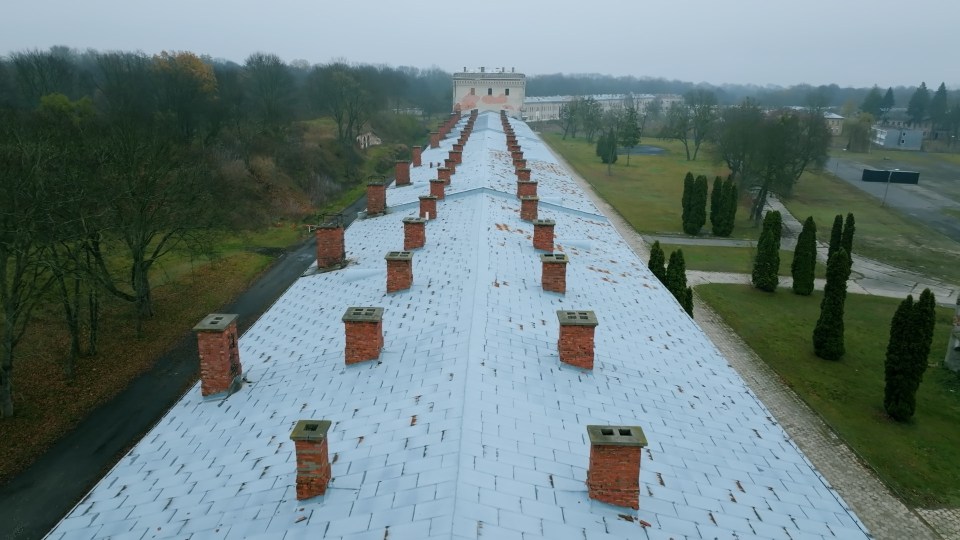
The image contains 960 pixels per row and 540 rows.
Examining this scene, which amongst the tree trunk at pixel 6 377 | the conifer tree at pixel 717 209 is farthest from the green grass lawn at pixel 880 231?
the tree trunk at pixel 6 377

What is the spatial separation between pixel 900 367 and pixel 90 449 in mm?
25741

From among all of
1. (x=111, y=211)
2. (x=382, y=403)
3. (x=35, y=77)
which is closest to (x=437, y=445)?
(x=382, y=403)

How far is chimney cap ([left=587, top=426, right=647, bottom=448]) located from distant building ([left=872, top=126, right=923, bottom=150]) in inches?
4911

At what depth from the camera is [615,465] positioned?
29.7 feet

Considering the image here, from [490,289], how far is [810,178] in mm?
72737

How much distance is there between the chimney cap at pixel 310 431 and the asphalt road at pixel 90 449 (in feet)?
36.9

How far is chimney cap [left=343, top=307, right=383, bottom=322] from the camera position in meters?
12.9

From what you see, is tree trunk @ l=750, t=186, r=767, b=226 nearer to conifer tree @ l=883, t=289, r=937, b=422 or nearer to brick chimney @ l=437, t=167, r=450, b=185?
brick chimney @ l=437, t=167, r=450, b=185

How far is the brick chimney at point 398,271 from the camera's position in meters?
16.9

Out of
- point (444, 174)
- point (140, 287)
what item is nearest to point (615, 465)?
point (444, 174)

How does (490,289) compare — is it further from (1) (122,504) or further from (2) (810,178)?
(2) (810,178)

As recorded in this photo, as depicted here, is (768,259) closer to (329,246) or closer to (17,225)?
(329,246)

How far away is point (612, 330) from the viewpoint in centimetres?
1592

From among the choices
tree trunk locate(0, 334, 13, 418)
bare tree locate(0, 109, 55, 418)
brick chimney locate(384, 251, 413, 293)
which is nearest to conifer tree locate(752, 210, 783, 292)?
brick chimney locate(384, 251, 413, 293)
